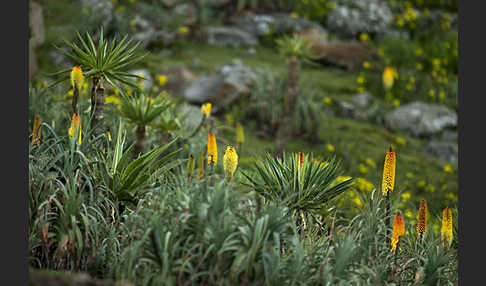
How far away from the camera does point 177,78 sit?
8.55 metres

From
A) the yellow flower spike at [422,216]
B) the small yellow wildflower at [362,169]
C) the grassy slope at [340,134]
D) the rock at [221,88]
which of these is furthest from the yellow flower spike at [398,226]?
the rock at [221,88]

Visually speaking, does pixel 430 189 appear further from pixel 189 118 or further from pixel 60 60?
pixel 60 60

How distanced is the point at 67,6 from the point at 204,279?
32.0ft

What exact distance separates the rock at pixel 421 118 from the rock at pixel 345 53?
191 centimetres

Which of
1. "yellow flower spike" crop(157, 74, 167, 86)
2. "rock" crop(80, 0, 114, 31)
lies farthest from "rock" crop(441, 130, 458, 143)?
"rock" crop(80, 0, 114, 31)

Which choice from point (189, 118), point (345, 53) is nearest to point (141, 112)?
point (189, 118)

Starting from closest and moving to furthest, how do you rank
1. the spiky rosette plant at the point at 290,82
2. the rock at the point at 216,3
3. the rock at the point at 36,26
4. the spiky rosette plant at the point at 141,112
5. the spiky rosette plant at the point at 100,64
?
1. the spiky rosette plant at the point at 100,64
2. the spiky rosette plant at the point at 141,112
3. the spiky rosette plant at the point at 290,82
4. the rock at the point at 36,26
5. the rock at the point at 216,3

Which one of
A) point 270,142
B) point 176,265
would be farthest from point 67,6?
point 176,265

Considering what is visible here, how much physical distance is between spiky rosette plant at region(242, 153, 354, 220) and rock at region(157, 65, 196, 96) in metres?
5.03

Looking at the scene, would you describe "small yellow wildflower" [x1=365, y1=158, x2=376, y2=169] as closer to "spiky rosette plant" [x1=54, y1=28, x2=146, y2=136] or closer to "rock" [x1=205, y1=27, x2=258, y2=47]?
"spiky rosette plant" [x1=54, y1=28, x2=146, y2=136]

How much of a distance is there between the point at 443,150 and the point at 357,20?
16.5ft

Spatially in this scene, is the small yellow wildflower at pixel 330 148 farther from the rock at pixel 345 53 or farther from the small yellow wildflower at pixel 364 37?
the small yellow wildflower at pixel 364 37

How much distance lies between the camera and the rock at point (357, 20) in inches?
470

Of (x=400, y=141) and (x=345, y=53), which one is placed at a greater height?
(x=345, y=53)
